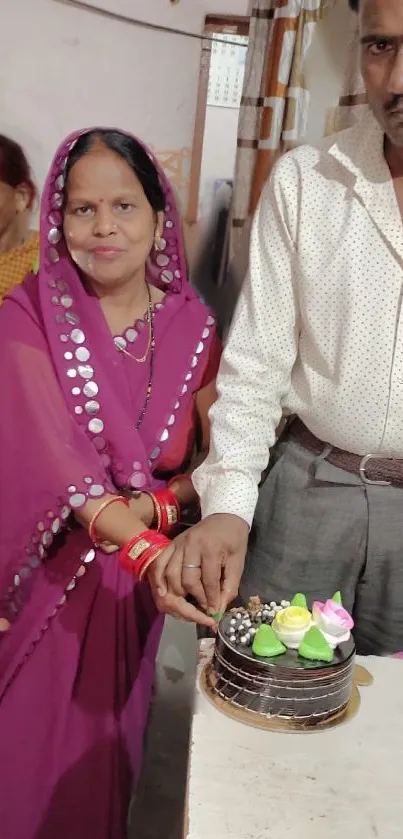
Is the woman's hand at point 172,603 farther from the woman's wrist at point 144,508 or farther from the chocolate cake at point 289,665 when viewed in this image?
the woman's wrist at point 144,508

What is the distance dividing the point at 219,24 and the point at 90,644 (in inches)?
45.1

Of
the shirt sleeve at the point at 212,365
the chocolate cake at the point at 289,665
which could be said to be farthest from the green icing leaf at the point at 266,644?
the shirt sleeve at the point at 212,365

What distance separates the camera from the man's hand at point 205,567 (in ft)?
3.33

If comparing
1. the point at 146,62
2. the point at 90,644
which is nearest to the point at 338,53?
the point at 146,62

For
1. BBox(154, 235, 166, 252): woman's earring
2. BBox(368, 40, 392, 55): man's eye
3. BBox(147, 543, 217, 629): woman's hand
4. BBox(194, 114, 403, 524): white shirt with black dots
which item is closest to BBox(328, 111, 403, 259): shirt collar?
BBox(194, 114, 403, 524): white shirt with black dots

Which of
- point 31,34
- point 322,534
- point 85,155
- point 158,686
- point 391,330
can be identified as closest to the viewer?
point 391,330

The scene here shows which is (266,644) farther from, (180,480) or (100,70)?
(100,70)

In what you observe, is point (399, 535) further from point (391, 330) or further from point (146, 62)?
point (146, 62)

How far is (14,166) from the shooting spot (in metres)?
1.54

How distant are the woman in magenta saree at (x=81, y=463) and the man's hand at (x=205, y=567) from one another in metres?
0.22

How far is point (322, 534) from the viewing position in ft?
3.88

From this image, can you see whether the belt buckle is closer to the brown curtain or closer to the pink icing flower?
the pink icing flower

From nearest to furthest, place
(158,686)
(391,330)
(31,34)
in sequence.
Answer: (391,330) → (31,34) → (158,686)

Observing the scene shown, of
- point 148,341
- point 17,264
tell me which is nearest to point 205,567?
point 148,341
